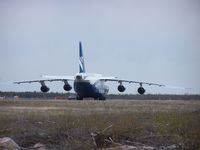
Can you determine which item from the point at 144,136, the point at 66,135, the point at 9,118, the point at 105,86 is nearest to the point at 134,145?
the point at 144,136

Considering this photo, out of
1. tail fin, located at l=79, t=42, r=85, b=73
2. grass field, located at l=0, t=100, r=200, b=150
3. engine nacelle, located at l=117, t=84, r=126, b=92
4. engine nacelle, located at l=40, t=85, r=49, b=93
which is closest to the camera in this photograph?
grass field, located at l=0, t=100, r=200, b=150

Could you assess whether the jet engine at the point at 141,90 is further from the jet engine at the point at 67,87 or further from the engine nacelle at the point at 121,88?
the jet engine at the point at 67,87

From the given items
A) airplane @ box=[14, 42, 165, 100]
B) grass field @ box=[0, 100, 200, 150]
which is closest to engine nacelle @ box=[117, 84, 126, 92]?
airplane @ box=[14, 42, 165, 100]

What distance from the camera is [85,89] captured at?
209 ft

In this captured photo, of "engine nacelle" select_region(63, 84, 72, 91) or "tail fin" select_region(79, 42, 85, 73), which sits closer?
"engine nacelle" select_region(63, 84, 72, 91)

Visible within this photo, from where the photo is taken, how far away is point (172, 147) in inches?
708

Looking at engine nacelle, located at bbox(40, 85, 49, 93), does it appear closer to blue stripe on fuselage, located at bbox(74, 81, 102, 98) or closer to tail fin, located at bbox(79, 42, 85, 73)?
blue stripe on fuselage, located at bbox(74, 81, 102, 98)

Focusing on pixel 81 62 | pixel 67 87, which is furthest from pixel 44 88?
pixel 81 62

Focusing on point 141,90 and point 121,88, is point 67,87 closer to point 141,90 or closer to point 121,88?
point 121,88

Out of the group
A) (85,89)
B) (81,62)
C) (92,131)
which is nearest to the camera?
(92,131)

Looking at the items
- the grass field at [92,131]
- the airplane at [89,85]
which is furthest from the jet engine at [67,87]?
the grass field at [92,131]

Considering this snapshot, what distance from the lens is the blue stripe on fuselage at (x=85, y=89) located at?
62947mm

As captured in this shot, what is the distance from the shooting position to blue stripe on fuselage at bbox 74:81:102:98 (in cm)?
6295

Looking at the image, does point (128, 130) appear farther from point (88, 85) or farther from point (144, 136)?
point (88, 85)
